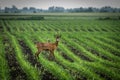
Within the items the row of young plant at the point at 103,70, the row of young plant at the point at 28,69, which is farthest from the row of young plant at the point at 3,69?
the row of young plant at the point at 103,70

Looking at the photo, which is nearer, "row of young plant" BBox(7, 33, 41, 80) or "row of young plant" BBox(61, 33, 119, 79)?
"row of young plant" BBox(7, 33, 41, 80)

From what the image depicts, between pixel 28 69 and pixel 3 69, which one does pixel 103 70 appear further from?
pixel 3 69

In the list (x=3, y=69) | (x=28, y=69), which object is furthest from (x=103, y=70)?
(x=3, y=69)

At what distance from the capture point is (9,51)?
12.3m

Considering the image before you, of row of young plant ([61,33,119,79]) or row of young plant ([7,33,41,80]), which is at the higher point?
row of young plant ([7,33,41,80])

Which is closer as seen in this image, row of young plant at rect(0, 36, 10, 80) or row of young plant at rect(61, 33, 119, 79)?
row of young plant at rect(0, 36, 10, 80)

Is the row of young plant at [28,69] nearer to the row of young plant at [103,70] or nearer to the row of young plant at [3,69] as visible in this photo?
the row of young plant at [3,69]

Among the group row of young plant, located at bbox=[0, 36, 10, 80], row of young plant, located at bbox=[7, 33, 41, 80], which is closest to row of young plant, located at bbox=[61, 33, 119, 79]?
row of young plant, located at bbox=[7, 33, 41, 80]

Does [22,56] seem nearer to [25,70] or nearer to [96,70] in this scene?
[25,70]

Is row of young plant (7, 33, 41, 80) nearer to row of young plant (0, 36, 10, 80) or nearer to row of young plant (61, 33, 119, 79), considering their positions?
row of young plant (0, 36, 10, 80)

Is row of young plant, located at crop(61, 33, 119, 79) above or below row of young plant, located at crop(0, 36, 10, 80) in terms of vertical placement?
below

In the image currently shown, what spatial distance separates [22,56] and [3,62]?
55.7 inches

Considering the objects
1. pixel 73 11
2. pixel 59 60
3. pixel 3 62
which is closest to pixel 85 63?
pixel 59 60

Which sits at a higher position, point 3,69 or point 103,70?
point 3,69
